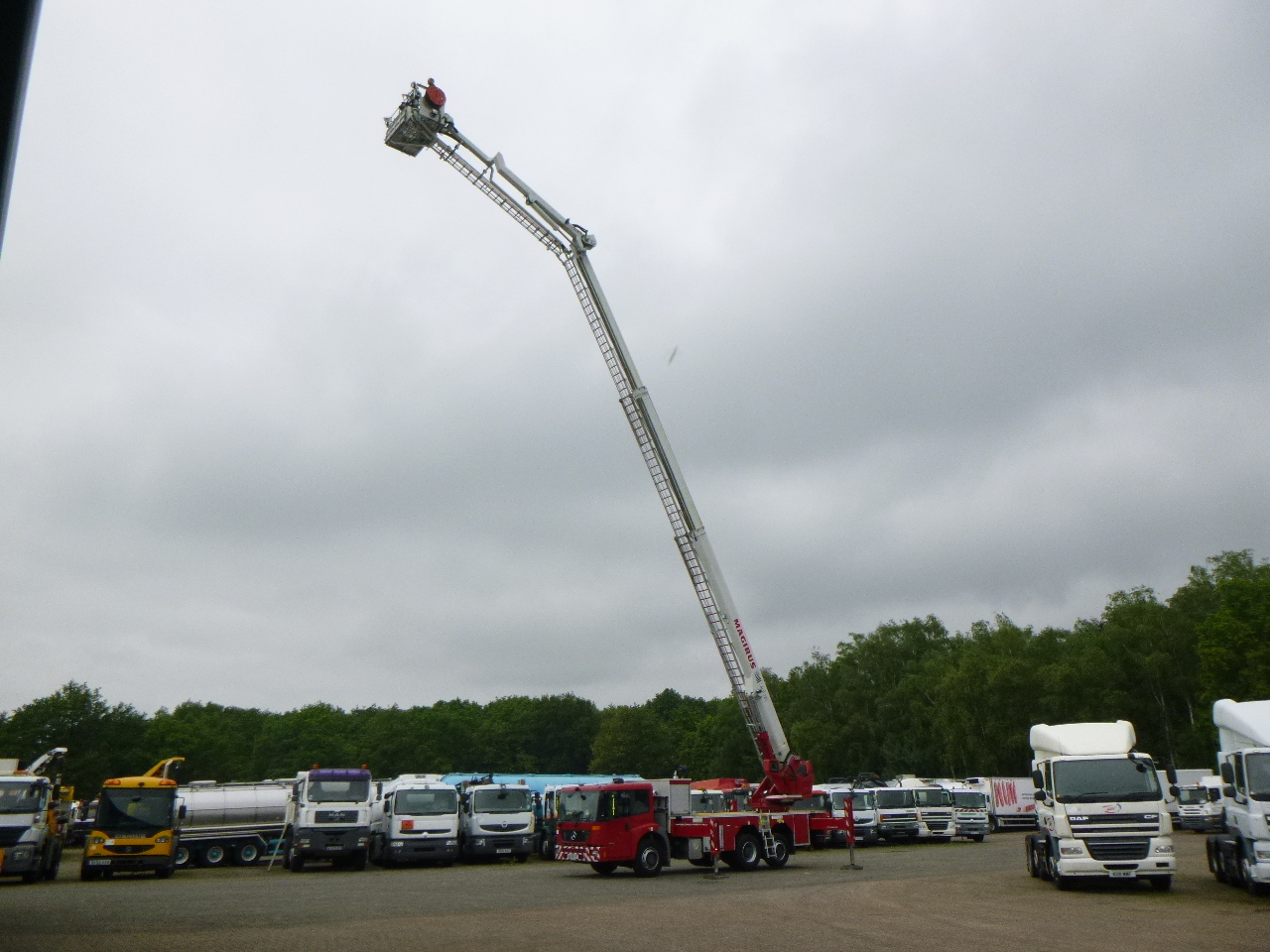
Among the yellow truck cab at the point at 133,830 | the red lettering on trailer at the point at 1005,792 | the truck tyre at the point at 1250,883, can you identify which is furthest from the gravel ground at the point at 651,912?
the red lettering on trailer at the point at 1005,792

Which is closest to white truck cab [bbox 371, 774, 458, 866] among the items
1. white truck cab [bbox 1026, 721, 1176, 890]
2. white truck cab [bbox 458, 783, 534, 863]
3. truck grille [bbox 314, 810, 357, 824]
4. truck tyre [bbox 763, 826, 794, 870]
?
white truck cab [bbox 458, 783, 534, 863]

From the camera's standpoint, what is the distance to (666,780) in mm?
25359

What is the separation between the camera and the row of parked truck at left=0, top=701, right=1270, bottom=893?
1656 cm

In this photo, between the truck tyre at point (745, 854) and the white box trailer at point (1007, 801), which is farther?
the white box trailer at point (1007, 801)

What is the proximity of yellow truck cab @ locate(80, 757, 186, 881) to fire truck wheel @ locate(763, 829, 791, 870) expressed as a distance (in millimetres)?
16555

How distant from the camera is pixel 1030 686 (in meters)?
63.5

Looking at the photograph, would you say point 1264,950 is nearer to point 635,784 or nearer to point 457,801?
point 635,784

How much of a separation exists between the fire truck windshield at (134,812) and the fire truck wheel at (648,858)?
1334 cm

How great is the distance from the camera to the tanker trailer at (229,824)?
31.3 metres

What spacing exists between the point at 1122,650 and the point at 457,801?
153ft

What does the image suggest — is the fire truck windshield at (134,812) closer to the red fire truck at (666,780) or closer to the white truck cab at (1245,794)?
the red fire truck at (666,780)

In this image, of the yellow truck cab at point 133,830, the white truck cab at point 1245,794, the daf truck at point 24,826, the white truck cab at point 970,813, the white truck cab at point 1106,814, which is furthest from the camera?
the white truck cab at point 970,813

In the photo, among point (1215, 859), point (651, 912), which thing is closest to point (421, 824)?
point (651, 912)

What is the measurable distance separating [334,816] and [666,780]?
32.2ft
